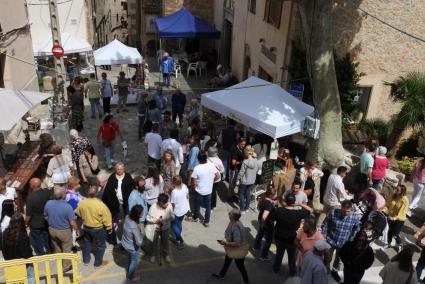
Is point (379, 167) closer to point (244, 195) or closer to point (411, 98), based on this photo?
point (244, 195)

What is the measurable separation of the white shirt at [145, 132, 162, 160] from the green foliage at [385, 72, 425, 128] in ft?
20.3

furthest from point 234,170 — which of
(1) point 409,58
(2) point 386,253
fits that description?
(1) point 409,58

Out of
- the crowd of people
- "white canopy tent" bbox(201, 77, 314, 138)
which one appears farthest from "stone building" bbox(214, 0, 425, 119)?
the crowd of people

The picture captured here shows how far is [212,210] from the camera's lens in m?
8.76

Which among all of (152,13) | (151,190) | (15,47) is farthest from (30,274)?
(152,13)

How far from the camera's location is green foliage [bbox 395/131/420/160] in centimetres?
1170

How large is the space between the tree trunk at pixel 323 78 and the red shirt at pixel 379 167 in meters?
0.92

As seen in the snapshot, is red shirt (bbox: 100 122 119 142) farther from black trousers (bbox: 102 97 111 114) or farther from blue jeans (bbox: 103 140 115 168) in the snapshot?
black trousers (bbox: 102 97 111 114)

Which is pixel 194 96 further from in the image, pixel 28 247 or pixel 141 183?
pixel 28 247

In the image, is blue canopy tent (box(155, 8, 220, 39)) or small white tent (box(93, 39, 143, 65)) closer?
small white tent (box(93, 39, 143, 65))

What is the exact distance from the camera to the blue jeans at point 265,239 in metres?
7.01

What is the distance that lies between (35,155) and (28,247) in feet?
12.2

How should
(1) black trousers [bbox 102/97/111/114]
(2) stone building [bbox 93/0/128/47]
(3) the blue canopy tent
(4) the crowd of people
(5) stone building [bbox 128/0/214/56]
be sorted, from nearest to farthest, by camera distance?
(4) the crowd of people
(1) black trousers [bbox 102/97/111/114]
(3) the blue canopy tent
(5) stone building [bbox 128/0/214/56]
(2) stone building [bbox 93/0/128/47]

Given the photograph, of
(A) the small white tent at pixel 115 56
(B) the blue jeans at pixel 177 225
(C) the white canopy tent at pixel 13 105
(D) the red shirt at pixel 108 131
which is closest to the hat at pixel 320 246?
(B) the blue jeans at pixel 177 225
